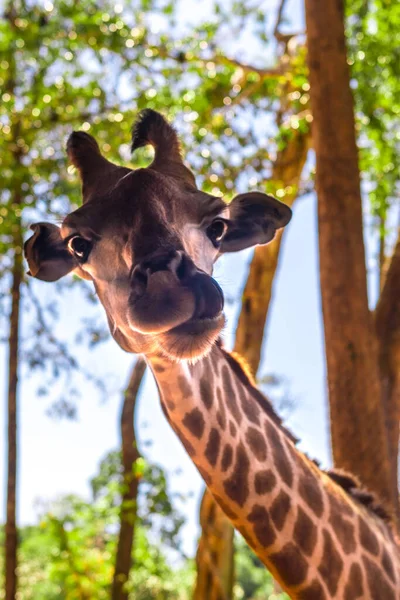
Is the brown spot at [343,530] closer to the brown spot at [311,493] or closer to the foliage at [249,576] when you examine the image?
the brown spot at [311,493]

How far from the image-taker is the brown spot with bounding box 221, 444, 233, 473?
9.38 ft

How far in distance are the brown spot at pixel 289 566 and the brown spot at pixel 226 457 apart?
1.23 ft

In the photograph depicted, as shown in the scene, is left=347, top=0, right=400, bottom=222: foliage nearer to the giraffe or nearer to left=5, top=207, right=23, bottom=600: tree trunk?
left=5, top=207, right=23, bottom=600: tree trunk

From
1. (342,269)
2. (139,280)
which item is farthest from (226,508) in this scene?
(342,269)

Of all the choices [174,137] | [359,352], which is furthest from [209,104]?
[174,137]

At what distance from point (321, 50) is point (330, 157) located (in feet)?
3.12

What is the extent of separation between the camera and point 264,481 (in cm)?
290

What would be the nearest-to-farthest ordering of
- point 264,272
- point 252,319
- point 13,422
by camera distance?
point 13,422
point 252,319
point 264,272

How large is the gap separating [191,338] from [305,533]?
101cm

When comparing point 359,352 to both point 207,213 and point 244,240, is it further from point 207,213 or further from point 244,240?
point 207,213

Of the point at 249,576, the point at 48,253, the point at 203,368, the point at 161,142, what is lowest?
the point at 203,368

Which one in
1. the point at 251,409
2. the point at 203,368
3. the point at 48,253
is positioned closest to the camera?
the point at 203,368

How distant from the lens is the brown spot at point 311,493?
9.84 feet

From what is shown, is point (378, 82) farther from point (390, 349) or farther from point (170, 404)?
point (170, 404)
